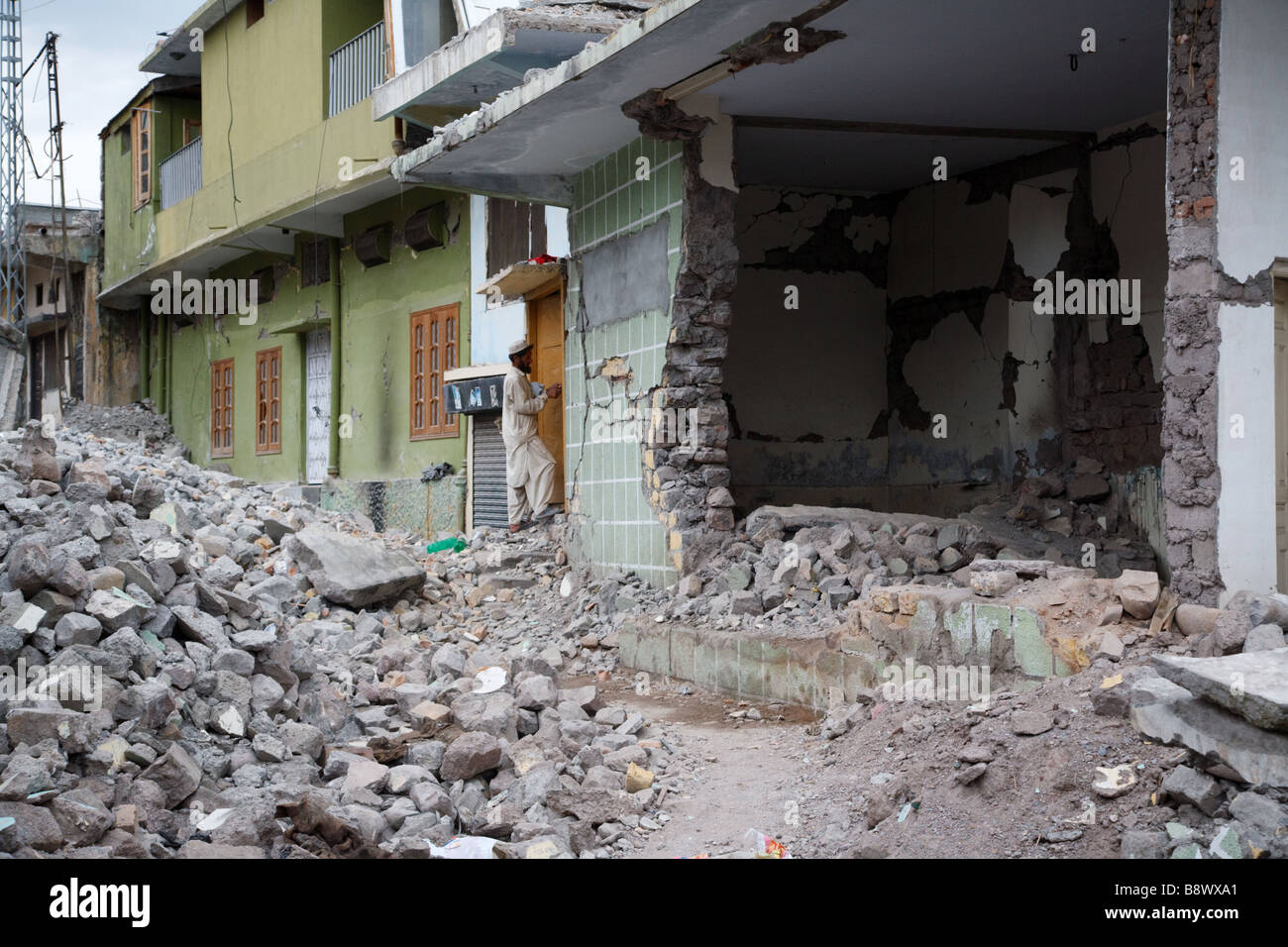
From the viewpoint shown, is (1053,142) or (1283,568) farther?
(1053,142)

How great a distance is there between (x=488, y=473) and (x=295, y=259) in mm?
7212

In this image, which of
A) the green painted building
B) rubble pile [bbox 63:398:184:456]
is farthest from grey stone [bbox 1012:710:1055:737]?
rubble pile [bbox 63:398:184:456]

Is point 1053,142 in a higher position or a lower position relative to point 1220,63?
higher

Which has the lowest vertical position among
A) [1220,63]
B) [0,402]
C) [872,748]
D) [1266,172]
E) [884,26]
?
[872,748]

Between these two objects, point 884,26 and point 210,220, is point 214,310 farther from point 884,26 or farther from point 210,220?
point 884,26

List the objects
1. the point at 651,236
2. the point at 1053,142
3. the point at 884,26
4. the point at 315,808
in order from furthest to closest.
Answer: the point at 1053,142 → the point at 651,236 → the point at 884,26 → the point at 315,808

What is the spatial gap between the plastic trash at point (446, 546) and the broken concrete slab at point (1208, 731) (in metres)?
9.11

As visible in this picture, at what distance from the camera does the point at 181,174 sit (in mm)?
21094

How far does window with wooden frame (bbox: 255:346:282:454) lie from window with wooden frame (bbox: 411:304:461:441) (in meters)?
4.88

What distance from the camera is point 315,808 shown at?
14.6ft

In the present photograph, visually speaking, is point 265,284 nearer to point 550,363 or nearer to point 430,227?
point 430,227

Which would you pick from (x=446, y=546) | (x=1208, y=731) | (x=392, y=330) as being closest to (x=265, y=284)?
(x=392, y=330)
